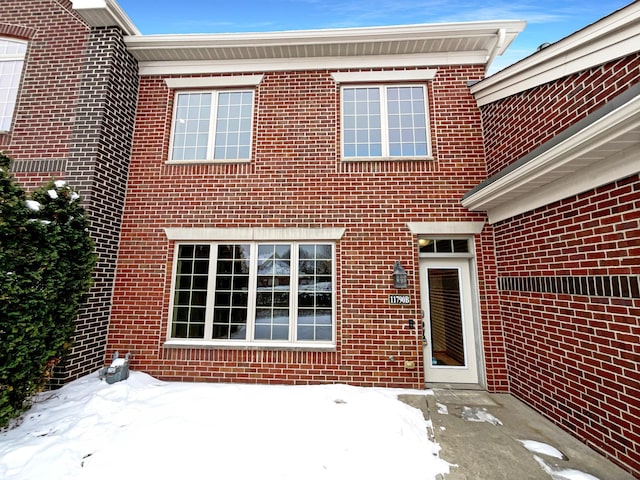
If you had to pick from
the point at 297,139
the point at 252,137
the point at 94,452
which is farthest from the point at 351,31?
the point at 94,452

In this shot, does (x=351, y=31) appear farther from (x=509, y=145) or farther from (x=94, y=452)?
(x=94, y=452)

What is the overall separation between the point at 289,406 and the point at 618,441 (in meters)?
3.87

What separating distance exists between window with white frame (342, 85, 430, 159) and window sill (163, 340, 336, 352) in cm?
370

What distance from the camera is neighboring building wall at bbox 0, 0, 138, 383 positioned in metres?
4.75

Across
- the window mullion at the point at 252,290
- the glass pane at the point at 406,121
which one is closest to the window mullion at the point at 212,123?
the window mullion at the point at 252,290

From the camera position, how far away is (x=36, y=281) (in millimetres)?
3400

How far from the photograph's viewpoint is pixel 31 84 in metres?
5.16

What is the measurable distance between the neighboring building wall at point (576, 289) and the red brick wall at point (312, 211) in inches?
22.8

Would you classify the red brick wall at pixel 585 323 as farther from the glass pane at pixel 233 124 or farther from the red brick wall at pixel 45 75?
the red brick wall at pixel 45 75

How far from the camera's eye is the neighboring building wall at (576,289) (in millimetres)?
2779

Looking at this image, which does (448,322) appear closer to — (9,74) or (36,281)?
(36,281)

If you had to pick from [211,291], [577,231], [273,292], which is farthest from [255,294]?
[577,231]

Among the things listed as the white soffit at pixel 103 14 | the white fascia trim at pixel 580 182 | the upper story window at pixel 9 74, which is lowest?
the white fascia trim at pixel 580 182

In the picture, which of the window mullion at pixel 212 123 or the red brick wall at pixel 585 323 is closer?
the red brick wall at pixel 585 323
